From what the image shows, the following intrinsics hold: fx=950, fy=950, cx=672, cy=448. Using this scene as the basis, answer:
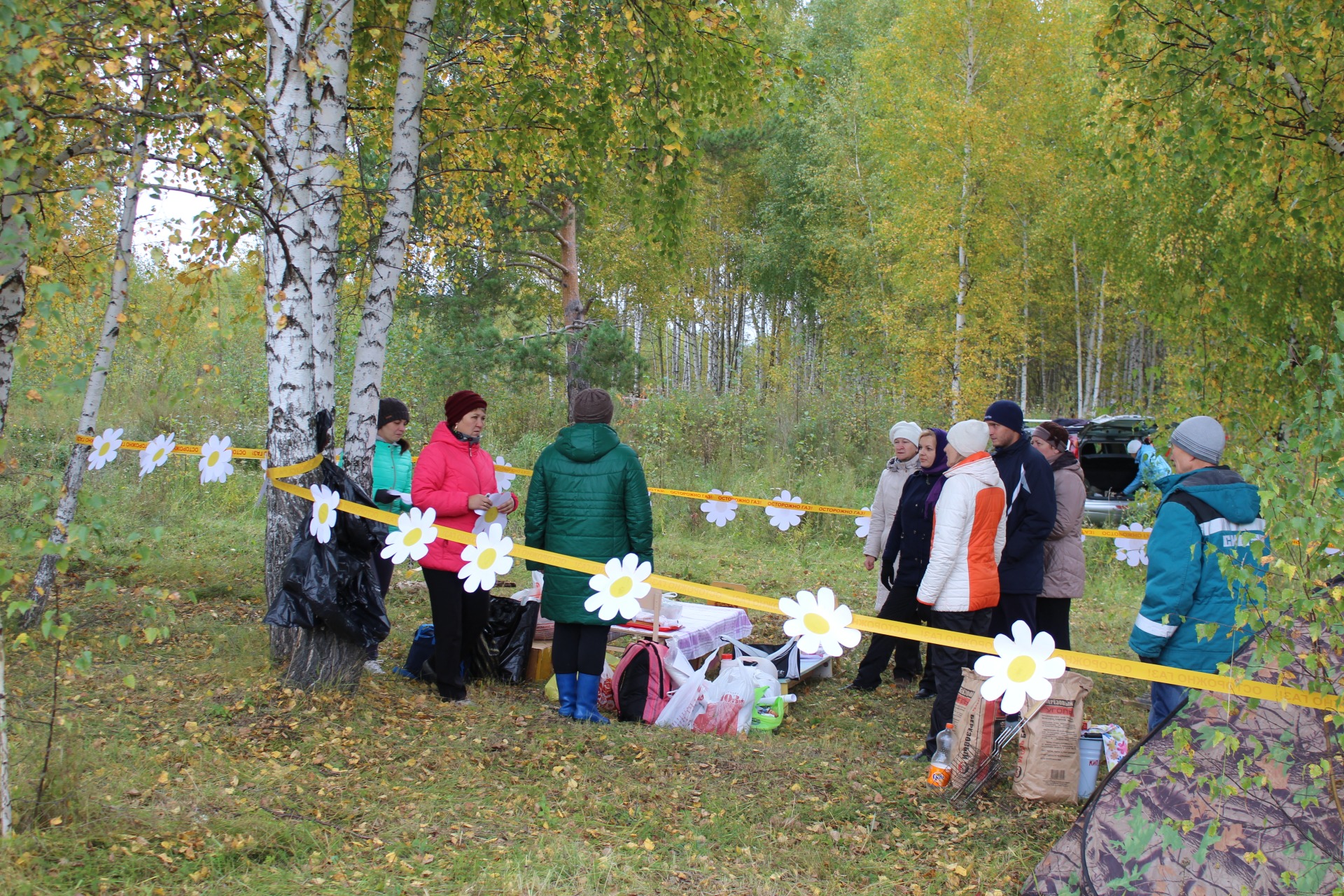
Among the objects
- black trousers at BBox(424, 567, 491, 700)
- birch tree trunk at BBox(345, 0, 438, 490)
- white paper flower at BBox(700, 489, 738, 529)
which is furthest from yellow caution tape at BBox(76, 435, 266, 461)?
white paper flower at BBox(700, 489, 738, 529)

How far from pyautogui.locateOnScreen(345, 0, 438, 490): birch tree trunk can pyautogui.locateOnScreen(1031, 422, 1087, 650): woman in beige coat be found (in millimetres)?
3922

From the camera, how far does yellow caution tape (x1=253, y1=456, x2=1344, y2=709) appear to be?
2.67 m

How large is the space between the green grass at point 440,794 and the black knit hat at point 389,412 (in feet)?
4.82

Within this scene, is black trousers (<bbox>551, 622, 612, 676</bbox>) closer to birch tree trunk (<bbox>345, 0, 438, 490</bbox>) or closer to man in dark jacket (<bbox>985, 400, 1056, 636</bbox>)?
birch tree trunk (<bbox>345, 0, 438, 490</bbox>)

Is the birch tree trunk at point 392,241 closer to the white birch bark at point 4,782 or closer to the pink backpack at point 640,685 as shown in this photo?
the pink backpack at point 640,685

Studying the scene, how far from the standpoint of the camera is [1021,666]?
3.25 metres

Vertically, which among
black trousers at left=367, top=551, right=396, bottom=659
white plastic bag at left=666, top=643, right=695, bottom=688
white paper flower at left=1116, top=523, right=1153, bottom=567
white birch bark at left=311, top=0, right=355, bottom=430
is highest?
white birch bark at left=311, top=0, right=355, bottom=430

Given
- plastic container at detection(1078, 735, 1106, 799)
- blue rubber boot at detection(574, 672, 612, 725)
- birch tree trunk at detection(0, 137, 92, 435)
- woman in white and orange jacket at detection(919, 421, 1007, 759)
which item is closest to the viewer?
birch tree trunk at detection(0, 137, 92, 435)

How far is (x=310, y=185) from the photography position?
4551mm

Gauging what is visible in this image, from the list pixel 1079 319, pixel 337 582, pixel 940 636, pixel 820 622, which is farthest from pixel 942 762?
pixel 1079 319

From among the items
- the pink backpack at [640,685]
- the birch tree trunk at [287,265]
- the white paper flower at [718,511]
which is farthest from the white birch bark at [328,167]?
the white paper flower at [718,511]

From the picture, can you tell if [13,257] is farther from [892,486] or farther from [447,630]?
[892,486]

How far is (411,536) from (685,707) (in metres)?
1.67

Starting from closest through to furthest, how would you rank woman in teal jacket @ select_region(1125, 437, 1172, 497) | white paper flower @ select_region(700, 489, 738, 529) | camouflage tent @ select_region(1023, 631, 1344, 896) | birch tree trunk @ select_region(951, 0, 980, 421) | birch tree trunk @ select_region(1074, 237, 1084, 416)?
camouflage tent @ select_region(1023, 631, 1344, 896) → woman in teal jacket @ select_region(1125, 437, 1172, 497) → white paper flower @ select_region(700, 489, 738, 529) → birch tree trunk @ select_region(951, 0, 980, 421) → birch tree trunk @ select_region(1074, 237, 1084, 416)
